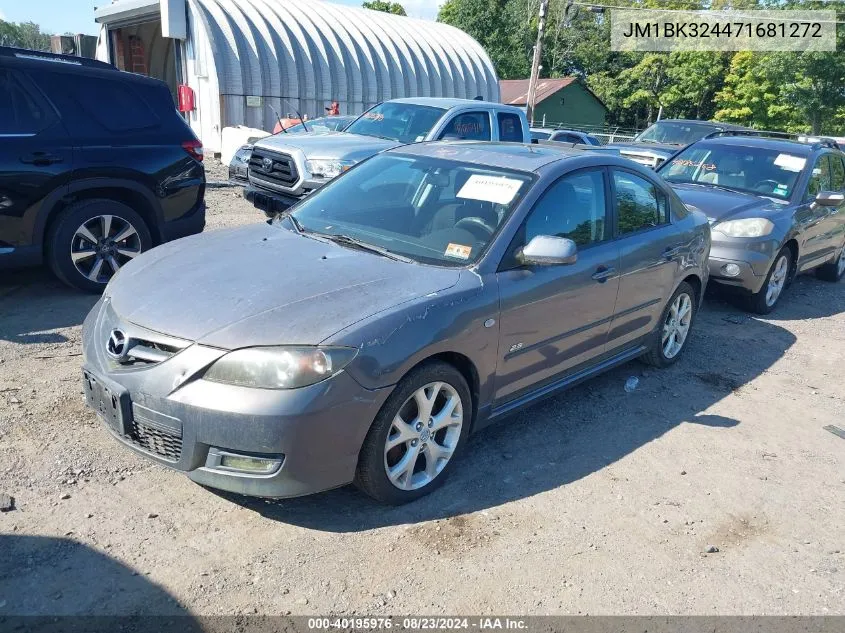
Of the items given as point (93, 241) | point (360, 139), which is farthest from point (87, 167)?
point (360, 139)

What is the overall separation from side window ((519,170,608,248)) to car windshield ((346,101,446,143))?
5.30 metres

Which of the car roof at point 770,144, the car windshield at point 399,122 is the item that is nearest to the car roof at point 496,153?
the car roof at point 770,144

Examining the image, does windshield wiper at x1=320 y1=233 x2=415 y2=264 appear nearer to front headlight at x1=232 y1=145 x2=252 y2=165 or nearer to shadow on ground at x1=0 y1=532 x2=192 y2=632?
shadow on ground at x1=0 y1=532 x2=192 y2=632

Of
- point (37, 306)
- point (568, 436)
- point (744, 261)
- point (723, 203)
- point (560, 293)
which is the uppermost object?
point (723, 203)

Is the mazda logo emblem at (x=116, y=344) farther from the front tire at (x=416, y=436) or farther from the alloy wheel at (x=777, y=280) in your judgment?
the alloy wheel at (x=777, y=280)

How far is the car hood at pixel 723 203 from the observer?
739 cm

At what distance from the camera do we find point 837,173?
8.84 meters

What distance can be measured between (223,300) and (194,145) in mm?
3964

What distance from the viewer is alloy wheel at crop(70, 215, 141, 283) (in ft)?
19.8

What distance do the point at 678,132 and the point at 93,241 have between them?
45.7ft

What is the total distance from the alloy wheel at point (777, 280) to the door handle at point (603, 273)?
3.94 meters

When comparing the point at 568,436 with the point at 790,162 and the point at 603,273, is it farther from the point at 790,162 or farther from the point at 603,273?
the point at 790,162

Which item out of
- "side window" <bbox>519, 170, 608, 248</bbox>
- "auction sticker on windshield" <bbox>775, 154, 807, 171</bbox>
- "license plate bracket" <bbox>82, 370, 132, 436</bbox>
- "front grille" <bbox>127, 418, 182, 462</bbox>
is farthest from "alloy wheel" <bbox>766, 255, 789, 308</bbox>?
"license plate bracket" <bbox>82, 370, 132, 436</bbox>

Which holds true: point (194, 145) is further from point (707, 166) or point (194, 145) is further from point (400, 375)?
point (707, 166)
